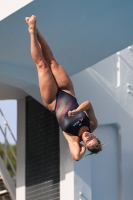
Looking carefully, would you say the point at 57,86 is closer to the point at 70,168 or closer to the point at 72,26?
the point at 72,26

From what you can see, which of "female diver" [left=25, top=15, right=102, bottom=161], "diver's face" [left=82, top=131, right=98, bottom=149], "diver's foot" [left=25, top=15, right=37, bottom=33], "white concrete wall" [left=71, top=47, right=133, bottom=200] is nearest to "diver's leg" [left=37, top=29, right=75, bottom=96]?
"female diver" [left=25, top=15, right=102, bottom=161]

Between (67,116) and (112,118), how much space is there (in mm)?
2652

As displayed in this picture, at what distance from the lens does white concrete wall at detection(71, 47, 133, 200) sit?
26.0 feet

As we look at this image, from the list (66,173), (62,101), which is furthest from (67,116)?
(66,173)

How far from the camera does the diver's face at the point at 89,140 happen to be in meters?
5.05

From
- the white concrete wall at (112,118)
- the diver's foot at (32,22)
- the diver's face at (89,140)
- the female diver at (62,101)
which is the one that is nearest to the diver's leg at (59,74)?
the female diver at (62,101)

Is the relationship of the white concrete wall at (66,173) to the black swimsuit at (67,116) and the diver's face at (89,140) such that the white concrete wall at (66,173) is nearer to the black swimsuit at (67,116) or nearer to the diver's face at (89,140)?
the black swimsuit at (67,116)

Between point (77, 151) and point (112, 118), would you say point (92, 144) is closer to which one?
point (77, 151)

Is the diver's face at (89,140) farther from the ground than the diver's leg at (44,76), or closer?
closer

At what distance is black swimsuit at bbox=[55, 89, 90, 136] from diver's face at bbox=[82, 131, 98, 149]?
0.16 meters

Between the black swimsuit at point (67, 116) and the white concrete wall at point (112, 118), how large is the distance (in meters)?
2.22

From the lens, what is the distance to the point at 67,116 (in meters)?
5.45

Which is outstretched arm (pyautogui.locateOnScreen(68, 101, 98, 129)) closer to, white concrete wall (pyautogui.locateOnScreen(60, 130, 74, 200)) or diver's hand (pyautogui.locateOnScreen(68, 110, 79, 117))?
diver's hand (pyautogui.locateOnScreen(68, 110, 79, 117))

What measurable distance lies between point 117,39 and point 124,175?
2190 millimetres
